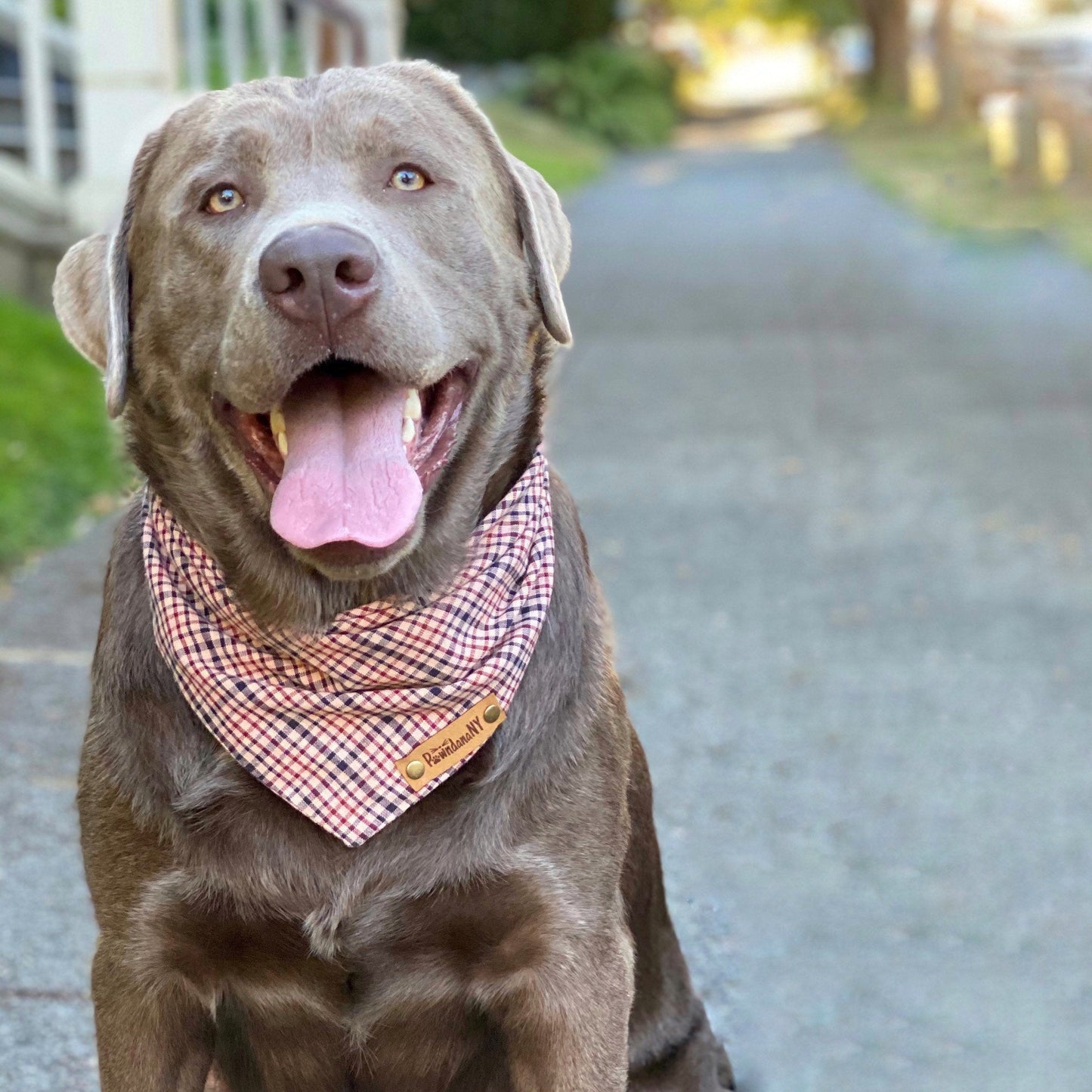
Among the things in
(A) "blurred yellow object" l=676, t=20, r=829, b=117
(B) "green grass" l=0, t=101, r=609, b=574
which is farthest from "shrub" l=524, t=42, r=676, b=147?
(B) "green grass" l=0, t=101, r=609, b=574

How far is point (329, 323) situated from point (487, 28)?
82.1 feet

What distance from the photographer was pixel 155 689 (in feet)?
8.89

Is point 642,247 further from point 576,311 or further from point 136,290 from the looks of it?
point 136,290

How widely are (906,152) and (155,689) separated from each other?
21594mm

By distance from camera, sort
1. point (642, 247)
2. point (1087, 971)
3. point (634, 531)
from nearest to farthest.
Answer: point (1087, 971), point (634, 531), point (642, 247)

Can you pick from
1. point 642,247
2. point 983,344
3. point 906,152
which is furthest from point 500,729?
point 906,152

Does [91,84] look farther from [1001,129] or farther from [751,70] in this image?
[751,70]

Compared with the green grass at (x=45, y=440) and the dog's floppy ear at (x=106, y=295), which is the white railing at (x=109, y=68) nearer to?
the green grass at (x=45, y=440)

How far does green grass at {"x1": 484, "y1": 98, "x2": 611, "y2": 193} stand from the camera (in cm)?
1969

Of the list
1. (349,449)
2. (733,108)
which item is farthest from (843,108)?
(349,449)

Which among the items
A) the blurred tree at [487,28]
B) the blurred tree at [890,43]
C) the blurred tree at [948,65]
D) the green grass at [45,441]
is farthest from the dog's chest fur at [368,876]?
the blurred tree at [890,43]

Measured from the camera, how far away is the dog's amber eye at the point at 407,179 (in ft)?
8.73

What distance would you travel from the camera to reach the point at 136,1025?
2553 mm

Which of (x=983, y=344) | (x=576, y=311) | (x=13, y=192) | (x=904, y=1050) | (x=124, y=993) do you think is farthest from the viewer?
(x=576, y=311)
